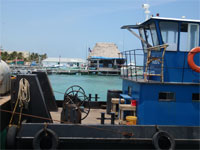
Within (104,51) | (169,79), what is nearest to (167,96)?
(169,79)

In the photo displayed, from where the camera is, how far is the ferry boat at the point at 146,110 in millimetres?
6344

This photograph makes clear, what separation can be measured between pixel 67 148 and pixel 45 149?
1.87ft

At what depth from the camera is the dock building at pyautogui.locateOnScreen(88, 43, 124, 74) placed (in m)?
73.2

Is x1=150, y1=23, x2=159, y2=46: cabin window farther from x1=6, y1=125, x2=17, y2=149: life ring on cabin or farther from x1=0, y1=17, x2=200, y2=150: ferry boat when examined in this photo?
x1=6, y1=125, x2=17, y2=149: life ring on cabin

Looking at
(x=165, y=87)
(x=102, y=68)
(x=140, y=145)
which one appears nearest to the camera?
(x=140, y=145)

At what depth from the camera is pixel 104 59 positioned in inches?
3059

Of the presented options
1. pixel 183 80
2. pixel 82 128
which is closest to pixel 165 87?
pixel 183 80

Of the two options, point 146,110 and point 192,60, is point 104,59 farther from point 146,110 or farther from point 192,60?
point 146,110

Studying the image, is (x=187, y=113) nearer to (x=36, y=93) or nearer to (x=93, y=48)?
(x=36, y=93)

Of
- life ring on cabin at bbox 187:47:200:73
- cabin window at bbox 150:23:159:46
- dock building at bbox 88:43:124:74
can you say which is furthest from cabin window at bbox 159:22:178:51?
dock building at bbox 88:43:124:74

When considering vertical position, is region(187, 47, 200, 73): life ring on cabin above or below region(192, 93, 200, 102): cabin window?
above

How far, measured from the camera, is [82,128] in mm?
6387

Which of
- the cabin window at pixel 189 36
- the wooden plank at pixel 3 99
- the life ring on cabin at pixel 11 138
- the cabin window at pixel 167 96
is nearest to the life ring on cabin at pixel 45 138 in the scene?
the life ring on cabin at pixel 11 138

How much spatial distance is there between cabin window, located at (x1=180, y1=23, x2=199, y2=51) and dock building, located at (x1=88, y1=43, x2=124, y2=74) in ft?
190
